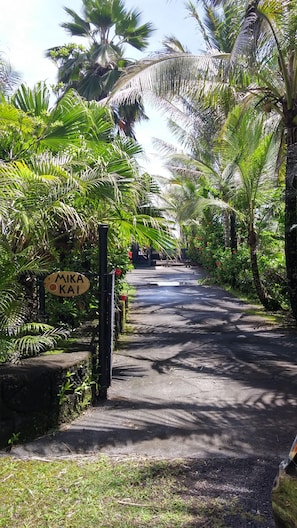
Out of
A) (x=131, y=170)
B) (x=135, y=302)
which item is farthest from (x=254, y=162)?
(x=131, y=170)

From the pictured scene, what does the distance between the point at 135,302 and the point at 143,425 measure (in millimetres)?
9362

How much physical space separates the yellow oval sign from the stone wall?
69 centimetres

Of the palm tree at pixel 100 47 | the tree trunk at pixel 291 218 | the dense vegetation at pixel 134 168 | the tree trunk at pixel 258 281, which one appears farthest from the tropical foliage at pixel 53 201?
the palm tree at pixel 100 47

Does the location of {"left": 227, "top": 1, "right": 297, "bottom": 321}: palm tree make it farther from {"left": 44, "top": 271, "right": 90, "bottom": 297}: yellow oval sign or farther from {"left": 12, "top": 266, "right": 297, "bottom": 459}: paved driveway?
{"left": 44, "top": 271, "right": 90, "bottom": 297}: yellow oval sign

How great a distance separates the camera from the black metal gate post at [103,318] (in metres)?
5.21

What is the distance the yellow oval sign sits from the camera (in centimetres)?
503

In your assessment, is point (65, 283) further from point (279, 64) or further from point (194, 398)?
point (279, 64)

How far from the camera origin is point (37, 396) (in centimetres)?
421

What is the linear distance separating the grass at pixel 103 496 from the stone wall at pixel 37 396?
1.10 ft

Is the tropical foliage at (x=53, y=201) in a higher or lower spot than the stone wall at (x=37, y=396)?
higher

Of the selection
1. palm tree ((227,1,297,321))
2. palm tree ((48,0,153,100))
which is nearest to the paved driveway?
palm tree ((227,1,297,321))

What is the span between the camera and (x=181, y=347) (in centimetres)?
802

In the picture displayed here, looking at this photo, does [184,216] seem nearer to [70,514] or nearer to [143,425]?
[143,425]

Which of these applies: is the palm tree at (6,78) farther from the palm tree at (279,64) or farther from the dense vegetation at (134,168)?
the palm tree at (279,64)
